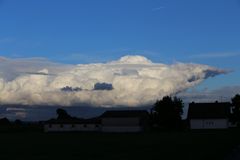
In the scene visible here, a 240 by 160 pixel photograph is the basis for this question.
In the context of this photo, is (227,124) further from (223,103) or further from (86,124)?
(86,124)

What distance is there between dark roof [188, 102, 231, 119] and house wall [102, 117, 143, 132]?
44.4ft

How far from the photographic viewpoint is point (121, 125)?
4791 inches

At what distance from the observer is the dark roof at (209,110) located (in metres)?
121

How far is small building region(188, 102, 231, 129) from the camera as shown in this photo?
4732 inches

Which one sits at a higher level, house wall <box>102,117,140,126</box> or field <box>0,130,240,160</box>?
house wall <box>102,117,140,126</box>

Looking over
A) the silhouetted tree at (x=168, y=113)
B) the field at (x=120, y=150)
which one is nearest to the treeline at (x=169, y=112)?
the silhouetted tree at (x=168, y=113)

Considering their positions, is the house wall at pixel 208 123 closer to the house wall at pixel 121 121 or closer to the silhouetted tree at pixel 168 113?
the silhouetted tree at pixel 168 113

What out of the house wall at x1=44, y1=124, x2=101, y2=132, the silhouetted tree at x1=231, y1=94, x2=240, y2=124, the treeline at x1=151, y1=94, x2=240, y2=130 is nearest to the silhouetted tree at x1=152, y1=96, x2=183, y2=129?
the treeline at x1=151, y1=94, x2=240, y2=130

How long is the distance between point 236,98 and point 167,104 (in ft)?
59.2

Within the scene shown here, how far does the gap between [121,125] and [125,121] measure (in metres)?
1.35

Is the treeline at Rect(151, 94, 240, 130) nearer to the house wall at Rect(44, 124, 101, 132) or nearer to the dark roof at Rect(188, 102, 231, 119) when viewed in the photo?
the dark roof at Rect(188, 102, 231, 119)

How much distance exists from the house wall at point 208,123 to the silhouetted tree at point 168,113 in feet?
20.8

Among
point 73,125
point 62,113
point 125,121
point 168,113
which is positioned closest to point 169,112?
point 168,113

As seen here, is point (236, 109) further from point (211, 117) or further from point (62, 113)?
point (62, 113)
